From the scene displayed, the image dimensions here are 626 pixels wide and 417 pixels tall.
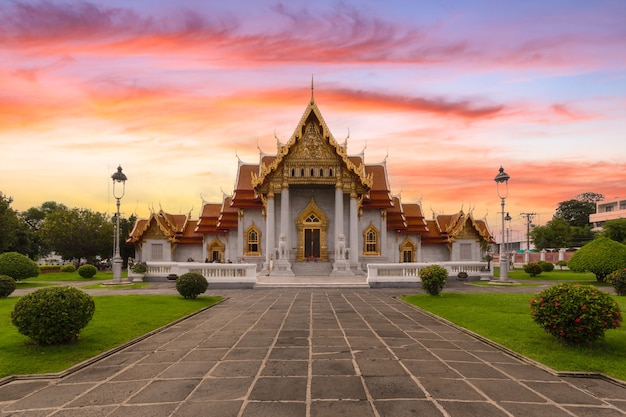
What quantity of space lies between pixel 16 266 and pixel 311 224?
2047 cm

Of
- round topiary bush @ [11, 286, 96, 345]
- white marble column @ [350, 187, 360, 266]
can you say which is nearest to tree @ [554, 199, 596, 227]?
white marble column @ [350, 187, 360, 266]

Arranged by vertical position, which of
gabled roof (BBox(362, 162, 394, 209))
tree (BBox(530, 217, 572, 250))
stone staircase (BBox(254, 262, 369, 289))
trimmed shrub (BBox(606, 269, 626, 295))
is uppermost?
gabled roof (BBox(362, 162, 394, 209))

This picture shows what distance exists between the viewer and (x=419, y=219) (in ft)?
132

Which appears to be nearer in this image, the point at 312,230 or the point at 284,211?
the point at 284,211

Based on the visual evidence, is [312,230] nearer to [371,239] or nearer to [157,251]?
[371,239]

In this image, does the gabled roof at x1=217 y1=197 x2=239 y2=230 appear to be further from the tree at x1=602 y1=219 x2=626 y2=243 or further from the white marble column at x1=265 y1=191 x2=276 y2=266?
the tree at x1=602 y1=219 x2=626 y2=243

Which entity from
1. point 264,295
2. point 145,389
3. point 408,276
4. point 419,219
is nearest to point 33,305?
point 145,389

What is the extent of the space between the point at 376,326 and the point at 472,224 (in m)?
30.0

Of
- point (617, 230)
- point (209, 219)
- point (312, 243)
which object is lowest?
point (312, 243)

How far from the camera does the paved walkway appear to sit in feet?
19.5

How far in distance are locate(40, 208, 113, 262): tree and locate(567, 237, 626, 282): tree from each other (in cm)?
4753

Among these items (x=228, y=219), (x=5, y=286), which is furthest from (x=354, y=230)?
(x=5, y=286)

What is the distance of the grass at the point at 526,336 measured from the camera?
820cm

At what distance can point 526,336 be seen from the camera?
10.4 m
